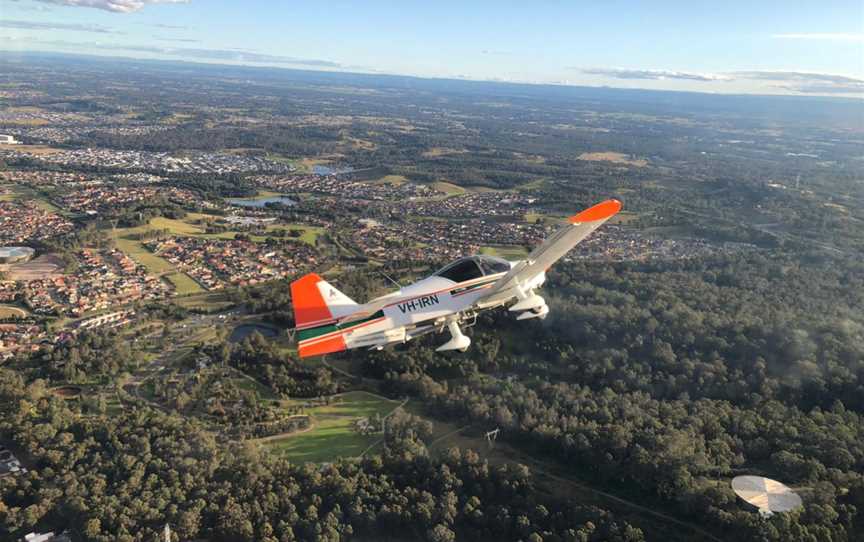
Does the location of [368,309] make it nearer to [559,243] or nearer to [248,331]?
[559,243]

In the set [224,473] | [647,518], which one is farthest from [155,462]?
[647,518]

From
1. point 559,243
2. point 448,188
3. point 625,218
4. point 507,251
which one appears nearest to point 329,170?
point 448,188

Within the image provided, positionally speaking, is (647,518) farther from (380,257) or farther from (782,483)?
(380,257)

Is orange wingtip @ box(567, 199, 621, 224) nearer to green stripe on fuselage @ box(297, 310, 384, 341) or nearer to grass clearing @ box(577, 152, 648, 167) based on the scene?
green stripe on fuselage @ box(297, 310, 384, 341)

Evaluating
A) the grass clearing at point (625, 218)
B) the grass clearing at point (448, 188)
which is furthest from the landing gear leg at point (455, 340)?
the grass clearing at point (448, 188)

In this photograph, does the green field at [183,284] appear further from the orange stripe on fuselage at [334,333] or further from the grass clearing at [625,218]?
the grass clearing at [625,218]
